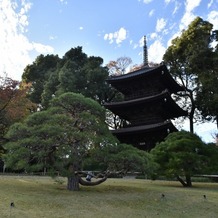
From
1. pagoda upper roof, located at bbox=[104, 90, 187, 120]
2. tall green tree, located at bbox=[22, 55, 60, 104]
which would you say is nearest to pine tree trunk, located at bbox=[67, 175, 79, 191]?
pagoda upper roof, located at bbox=[104, 90, 187, 120]

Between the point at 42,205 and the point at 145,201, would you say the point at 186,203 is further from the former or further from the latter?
the point at 42,205

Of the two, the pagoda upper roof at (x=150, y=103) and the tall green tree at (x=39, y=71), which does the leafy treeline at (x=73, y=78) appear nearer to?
the tall green tree at (x=39, y=71)

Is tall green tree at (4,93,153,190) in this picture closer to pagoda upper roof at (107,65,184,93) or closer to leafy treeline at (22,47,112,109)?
pagoda upper roof at (107,65,184,93)

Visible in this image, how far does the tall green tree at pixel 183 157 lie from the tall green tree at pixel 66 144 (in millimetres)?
3600

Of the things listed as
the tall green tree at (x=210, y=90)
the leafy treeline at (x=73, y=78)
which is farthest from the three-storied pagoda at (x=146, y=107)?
the leafy treeline at (x=73, y=78)

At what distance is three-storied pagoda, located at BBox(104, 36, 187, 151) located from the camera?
25.1 metres

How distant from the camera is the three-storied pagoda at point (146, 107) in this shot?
82.4 ft

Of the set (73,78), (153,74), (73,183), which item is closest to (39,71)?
(73,78)

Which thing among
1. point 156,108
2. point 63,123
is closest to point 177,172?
point 63,123

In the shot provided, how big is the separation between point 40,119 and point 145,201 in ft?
15.6

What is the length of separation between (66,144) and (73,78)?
22.6m

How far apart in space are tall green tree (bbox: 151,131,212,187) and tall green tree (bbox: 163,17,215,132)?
14.6 meters

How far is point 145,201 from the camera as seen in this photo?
9188 mm

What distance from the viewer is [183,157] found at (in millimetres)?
13953
